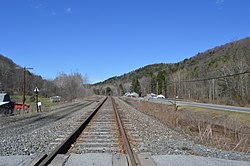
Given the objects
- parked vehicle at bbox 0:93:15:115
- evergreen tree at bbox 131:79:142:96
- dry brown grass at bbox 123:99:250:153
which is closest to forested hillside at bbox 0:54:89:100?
parked vehicle at bbox 0:93:15:115

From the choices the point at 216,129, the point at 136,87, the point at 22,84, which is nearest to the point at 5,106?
the point at 216,129

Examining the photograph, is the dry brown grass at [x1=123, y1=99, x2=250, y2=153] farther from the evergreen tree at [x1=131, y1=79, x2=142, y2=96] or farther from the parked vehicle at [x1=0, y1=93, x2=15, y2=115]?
the evergreen tree at [x1=131, y1=79, x2=142, y2=96]

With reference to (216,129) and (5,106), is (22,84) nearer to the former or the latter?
(5,106)

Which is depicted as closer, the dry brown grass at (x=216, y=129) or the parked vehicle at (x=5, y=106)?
the dry brown grass at (x=216, y=129)

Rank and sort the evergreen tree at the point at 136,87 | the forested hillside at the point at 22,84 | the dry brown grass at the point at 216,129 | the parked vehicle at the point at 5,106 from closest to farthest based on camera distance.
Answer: the dry brown grass at the point at 216,129
the parked vehicle at the point at 5,106
the forested hillside at the point at 22,84
the evergreen tree at the point at 136,87

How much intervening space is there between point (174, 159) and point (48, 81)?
12087 centimetres

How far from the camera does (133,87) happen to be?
170m

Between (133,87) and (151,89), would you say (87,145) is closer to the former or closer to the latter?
(151,89)

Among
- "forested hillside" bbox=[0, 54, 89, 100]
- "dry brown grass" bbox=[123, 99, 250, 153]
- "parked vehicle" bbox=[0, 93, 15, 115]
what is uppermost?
"forested hillside" bbox=[0, 54, 89, 100]

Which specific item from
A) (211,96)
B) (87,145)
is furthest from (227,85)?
(87,145)

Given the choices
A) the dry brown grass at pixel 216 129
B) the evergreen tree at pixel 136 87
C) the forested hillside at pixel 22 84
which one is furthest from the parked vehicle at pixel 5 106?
the evergreen tree at pixel 136 87

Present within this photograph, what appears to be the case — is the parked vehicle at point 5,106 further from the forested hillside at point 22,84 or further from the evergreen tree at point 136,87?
the evergreen tree at point 136,87

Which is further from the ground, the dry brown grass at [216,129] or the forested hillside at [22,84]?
the forested hillside at [22,84]

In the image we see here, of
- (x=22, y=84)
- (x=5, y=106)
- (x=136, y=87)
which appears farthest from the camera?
(x=136, y=87)
